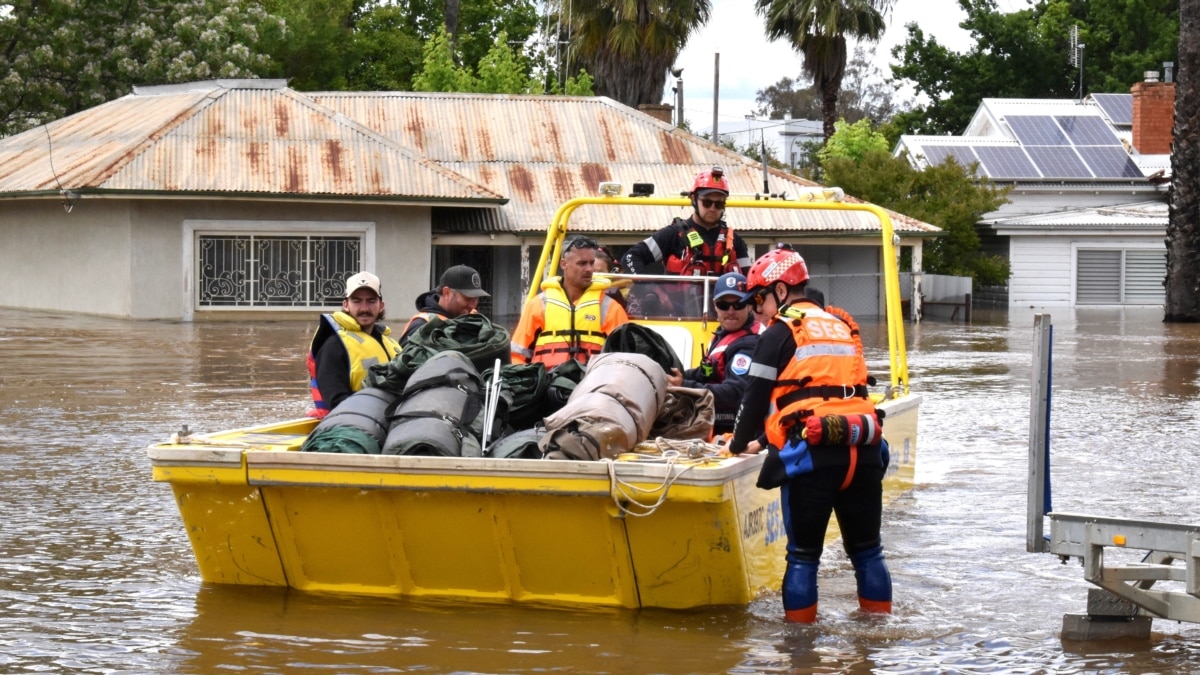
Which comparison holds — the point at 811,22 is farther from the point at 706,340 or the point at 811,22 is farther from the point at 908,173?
the point at 706,340

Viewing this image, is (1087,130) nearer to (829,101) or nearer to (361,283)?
(829,101)

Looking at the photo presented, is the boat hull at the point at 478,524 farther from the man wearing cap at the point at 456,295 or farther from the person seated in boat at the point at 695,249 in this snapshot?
the person seated in boat at the point at 695,249

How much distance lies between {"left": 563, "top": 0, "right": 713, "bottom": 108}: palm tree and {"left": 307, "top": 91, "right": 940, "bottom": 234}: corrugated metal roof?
4838 millimetres

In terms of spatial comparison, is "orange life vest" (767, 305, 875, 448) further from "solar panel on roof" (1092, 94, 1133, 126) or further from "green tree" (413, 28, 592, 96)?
"solar panel on roof" (1092, 94, 1133, 126)

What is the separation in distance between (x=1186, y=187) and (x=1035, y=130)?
11.8m

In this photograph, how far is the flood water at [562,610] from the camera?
615 centimetres

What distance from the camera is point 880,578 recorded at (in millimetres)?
6707

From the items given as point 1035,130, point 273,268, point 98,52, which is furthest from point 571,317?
point 1035,130

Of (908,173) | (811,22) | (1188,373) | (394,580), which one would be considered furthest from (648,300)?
(811,22)

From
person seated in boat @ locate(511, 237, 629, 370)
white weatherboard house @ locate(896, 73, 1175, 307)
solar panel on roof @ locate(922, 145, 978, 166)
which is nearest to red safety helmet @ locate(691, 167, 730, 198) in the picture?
person seated in boat @ locate(511, 237, 629, 370)

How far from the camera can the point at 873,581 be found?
6.71 meters

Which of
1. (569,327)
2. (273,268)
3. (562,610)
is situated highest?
(273,268)

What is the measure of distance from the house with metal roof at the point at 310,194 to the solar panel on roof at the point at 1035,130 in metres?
9.72

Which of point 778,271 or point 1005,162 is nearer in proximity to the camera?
point 778,271
